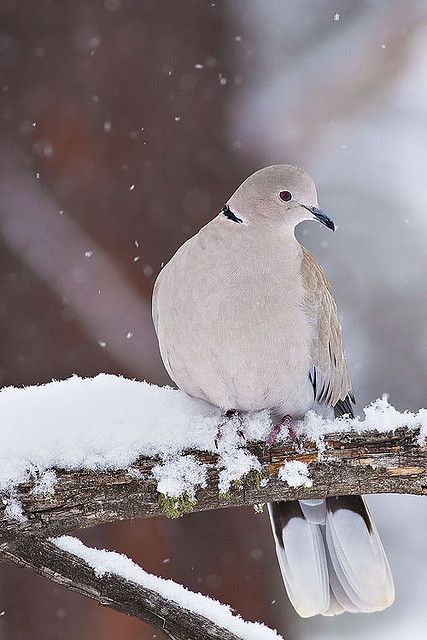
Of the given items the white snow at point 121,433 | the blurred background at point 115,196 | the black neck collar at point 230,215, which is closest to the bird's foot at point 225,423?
the white snow at point 121,433

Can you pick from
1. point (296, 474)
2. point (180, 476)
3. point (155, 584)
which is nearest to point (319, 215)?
point (296, 474)

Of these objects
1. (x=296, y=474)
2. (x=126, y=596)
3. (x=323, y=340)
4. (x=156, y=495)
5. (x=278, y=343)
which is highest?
(x=323, y=340)

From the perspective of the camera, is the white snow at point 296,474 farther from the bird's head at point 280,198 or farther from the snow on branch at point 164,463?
the bird's head at point 280,198

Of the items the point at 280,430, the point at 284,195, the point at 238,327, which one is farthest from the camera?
the point at 284,195

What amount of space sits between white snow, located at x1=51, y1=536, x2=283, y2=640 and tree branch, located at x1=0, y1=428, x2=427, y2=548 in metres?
0.09

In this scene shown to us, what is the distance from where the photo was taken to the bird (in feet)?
8.33

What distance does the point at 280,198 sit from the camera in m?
2.66

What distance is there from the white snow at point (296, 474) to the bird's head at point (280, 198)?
2.58 ft

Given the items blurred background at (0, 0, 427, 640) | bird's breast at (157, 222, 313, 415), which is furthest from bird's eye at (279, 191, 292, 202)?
blurred background at (0, 0, 427, 640)

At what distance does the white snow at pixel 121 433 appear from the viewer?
214cm

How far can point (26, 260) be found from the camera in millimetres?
4340

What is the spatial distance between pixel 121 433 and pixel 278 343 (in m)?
0.58

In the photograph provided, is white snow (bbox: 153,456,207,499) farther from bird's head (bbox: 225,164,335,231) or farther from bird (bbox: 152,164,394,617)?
bird's head (bbox: 225,164,335,231)

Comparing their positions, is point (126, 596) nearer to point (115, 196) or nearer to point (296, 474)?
point (296, 474)
